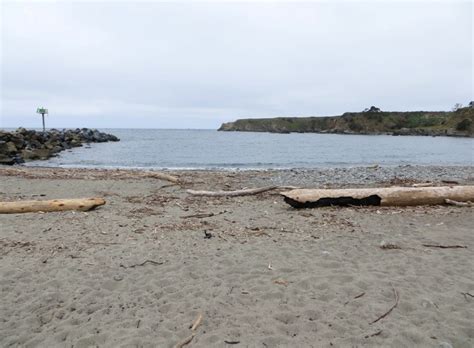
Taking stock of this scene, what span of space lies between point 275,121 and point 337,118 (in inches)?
1094

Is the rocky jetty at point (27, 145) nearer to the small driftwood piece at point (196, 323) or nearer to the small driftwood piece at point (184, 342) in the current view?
the small driftwood piece at point (196, 323)

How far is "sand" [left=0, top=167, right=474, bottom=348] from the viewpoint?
4.00 m

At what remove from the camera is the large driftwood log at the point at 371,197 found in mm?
9578

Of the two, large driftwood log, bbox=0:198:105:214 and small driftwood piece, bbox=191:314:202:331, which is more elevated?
large driftwood log, bbox=0:198:105:214

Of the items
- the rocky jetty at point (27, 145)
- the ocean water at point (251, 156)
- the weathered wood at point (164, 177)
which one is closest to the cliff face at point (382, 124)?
the ocean water at point (251, 156)

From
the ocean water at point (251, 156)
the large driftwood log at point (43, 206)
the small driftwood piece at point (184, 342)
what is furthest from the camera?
the ocean water at point (251, 156)

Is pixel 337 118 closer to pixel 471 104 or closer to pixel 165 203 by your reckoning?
pixel 471 104

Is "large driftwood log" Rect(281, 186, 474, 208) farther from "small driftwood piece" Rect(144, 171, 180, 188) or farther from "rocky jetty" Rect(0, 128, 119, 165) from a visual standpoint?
"rocky jetty" Rect(0, 128, 119, 165)

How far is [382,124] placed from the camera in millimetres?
120188

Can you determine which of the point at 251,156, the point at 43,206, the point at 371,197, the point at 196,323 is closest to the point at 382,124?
the point at 251,156

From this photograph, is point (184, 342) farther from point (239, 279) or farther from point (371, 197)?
point (371, 197)

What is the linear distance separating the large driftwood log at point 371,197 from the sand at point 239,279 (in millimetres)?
439

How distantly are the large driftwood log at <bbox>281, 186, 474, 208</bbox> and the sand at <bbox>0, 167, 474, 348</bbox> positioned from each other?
1.44 feet

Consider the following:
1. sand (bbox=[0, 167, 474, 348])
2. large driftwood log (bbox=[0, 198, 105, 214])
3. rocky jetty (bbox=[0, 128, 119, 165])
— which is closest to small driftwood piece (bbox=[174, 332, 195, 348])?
sand (bbox=[0, 167, 474, 348])
